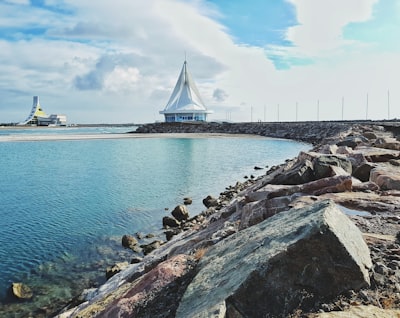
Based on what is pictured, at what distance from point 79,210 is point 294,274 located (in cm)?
1421

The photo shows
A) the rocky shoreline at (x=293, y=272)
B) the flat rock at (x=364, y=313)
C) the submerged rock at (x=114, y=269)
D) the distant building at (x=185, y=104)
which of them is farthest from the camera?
the distant building at (x=185, y=104)

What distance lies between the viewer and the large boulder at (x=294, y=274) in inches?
120

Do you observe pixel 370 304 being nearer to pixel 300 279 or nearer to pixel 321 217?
pixel 300 279

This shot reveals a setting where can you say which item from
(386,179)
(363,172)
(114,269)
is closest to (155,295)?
(386,179)

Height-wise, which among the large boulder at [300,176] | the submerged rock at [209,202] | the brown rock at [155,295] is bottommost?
the submerged rock at [209,202]

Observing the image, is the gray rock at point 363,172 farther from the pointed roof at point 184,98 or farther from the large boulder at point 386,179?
the pointed roof at point 184,98

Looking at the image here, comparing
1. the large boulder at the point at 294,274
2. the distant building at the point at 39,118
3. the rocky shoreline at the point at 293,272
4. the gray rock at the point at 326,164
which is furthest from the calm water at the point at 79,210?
the distant building at the point at 39,118

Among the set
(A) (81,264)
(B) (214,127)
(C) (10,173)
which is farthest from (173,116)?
(A) (81,264)

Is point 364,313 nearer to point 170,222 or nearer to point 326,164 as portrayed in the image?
point 326,164

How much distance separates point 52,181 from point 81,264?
1508cm

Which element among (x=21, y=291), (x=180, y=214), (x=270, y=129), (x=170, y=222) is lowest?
(x=21, y=291)

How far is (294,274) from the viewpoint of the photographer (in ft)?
10.3

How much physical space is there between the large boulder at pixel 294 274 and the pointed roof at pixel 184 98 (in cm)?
9703

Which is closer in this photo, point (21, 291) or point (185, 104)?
point (21, 291)
